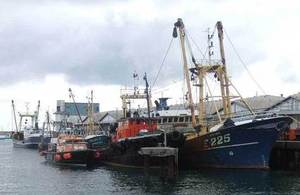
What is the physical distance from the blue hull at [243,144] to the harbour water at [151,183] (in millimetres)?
1119

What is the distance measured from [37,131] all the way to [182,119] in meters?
89.0

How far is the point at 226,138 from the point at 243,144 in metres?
1.50

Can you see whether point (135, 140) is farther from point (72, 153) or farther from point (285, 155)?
point (285, 155)

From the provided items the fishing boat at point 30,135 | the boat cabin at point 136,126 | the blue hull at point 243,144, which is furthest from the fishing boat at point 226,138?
the fishing boat at point 30,135

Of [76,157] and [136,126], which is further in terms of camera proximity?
[76,157]

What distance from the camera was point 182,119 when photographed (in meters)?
59.0

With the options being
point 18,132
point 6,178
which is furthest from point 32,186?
point 18,132

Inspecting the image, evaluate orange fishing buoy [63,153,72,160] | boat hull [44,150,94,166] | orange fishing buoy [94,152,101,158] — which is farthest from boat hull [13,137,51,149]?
orange fishing buoy [63,153,72,160]

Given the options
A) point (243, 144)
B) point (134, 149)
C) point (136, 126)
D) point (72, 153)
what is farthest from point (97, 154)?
point (243, 144)

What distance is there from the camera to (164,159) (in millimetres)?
47000

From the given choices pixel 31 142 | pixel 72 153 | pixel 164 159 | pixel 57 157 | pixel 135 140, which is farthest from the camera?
pixel 31 142

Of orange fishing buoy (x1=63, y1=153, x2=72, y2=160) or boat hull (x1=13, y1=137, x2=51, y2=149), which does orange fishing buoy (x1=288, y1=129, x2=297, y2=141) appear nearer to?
orange fishing buoy (x1=63, y1=153, x2=72, y2=160)

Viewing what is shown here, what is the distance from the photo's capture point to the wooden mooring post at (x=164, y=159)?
43656mm

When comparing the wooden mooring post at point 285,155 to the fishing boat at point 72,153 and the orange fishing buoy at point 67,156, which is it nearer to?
the fishing boat at point 72,153
